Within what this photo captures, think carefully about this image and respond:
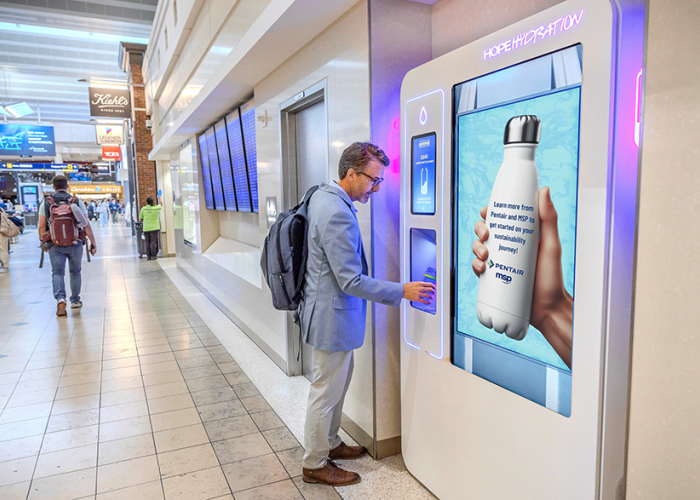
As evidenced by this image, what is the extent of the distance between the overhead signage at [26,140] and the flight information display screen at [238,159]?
1902 centimetres

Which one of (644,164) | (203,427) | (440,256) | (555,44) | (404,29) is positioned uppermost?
(404,29)

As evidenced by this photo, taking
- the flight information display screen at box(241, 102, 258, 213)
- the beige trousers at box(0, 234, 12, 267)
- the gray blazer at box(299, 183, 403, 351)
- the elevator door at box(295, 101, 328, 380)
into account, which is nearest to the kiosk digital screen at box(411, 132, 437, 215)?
the gray blazer at box(299, 183, 403, 351)

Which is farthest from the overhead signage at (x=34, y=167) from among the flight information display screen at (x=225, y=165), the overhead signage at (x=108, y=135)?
the flight information display screen at (x=225, y=165)

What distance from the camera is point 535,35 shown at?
5.30 feet

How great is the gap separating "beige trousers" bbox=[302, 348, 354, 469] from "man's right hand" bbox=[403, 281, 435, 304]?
1.52 feet

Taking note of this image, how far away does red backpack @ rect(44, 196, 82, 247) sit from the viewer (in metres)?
5.82

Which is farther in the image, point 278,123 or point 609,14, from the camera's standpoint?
point 278,123

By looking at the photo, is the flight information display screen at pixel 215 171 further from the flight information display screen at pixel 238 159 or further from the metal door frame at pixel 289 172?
the metal door frame at pixel 289 172

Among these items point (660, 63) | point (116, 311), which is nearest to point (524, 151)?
point (660, 63)

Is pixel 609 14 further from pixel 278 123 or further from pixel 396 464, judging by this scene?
pixel 278 123

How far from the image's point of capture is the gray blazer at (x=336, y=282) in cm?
211

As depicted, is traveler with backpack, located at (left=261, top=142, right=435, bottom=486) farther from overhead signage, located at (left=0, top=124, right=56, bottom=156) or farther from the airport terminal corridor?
overhead signage, located at (left=0, top=124, right=56, bottom=156)

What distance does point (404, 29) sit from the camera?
2.50 m

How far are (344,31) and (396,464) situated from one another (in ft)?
8.14
